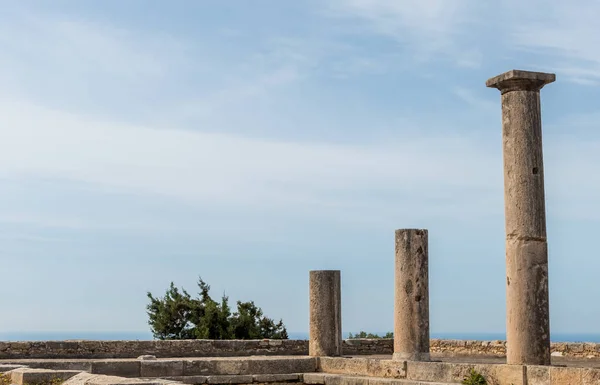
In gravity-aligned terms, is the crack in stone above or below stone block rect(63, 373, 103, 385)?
above

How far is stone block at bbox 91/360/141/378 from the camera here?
17812 millimetres

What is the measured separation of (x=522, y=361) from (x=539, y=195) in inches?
109

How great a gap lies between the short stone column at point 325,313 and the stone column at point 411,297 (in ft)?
7.47

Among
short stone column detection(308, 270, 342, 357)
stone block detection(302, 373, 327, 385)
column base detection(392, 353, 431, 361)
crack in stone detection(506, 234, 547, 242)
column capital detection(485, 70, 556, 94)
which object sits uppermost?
column capital detection(485, 70, 556, 94)

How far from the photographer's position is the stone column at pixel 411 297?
1838 centimetres

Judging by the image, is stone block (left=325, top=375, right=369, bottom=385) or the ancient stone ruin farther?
stone block (left=325, top=375, right=369, bottom=385)

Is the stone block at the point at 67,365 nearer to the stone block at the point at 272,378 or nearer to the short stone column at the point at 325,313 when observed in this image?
the stone block at the point at 272,378

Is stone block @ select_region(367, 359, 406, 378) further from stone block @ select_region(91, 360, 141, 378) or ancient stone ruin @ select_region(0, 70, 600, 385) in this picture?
stone block @ select_region(91, 360, 141, 378)

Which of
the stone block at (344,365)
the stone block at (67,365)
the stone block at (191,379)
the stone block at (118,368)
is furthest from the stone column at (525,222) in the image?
the stone block at (67,365)

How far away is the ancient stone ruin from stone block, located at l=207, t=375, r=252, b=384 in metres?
0.02

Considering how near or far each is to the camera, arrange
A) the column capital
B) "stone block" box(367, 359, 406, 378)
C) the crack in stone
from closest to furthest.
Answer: the crack in stone < the column capital < "stone block" box(367, 359, 406, 378)

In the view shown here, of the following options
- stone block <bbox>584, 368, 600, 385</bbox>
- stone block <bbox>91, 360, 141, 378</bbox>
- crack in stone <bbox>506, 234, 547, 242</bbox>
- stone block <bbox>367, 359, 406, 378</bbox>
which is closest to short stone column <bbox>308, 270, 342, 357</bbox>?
stone block <bbox>367, 359, 406, 378</bbox>

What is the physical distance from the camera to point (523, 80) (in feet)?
50.3

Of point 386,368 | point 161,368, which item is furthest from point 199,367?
point 386,368
